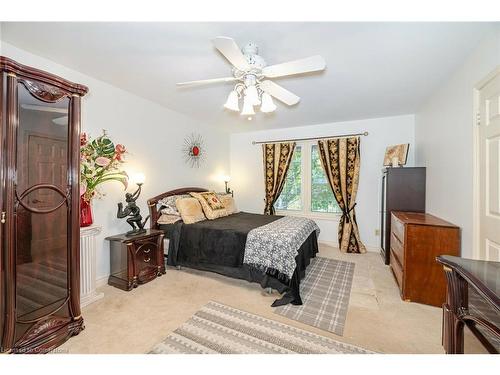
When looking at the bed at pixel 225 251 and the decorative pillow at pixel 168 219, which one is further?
the decorative pillow at pixel 168 219

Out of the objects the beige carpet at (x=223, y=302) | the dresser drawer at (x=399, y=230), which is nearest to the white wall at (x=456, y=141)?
the dresser drawer at (x=399, y=230)

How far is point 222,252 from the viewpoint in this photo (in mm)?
2730

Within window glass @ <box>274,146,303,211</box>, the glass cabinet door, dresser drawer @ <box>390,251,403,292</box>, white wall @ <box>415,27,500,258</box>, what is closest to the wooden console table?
white wall @ <box>415,27,500,258</box>

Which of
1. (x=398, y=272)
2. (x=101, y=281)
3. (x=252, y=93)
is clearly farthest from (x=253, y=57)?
(x=101, y=281)

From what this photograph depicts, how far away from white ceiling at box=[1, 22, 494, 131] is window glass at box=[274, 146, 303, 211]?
1711mm

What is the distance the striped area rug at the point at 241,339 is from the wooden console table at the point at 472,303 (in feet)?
2.46

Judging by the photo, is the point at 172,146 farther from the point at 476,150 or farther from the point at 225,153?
the point at 476,150

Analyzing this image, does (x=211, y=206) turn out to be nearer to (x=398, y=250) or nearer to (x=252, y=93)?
(x=252, y=93)

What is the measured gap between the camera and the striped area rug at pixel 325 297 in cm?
195

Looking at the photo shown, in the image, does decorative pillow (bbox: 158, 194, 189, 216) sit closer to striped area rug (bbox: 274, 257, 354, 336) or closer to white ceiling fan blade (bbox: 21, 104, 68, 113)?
white ceiling fan blade (bbox: 21, 104, 68, 113)

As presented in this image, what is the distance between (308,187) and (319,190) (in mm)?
226

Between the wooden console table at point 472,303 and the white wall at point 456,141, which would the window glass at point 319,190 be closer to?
A: the white wall at point 456,141

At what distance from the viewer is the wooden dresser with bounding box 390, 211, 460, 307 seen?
213 centimetres
